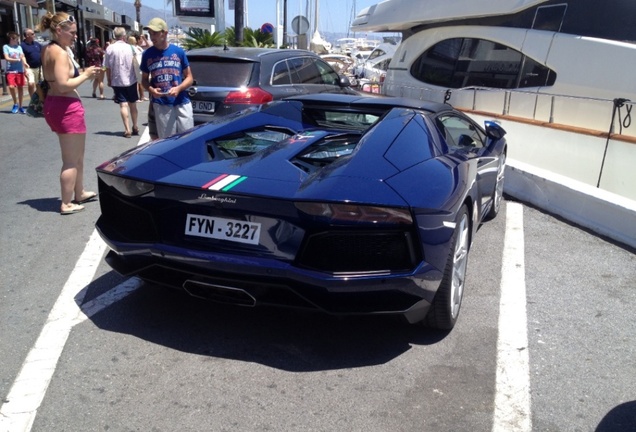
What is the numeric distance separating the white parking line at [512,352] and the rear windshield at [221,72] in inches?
153

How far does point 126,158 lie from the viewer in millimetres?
3824

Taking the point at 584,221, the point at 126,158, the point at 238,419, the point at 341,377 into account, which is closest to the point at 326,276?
the point at 341,377

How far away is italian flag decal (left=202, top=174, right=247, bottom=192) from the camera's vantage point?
330 cm

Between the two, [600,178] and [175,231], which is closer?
[175,231]

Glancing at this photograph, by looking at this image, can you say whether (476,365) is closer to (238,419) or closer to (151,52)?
(238,419)

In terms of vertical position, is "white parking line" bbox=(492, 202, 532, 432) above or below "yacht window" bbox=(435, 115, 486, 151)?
below

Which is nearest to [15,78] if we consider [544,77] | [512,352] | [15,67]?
[15,67]

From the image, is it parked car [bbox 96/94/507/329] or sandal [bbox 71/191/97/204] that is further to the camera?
sandal [bbox 71/191/97/204]

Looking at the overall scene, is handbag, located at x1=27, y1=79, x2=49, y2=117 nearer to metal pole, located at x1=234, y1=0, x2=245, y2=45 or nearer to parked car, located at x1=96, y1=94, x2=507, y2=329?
parked car, located at x1=96, y1=94, x2=507, y2=329

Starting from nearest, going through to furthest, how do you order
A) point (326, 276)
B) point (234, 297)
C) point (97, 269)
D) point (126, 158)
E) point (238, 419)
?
1. point (238, 419)
2. point (326, 276)
3. point (234, 297)
4. point (126, 158)
5. point (97, 269)

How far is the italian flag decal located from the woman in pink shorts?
105 inches

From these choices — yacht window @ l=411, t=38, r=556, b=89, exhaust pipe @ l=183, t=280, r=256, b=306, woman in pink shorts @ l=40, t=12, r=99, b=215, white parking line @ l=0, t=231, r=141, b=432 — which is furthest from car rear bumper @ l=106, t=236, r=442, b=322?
yacht window @ l=411, t=38, r=556, b=89

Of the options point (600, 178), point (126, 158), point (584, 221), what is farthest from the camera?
point (600, 178)

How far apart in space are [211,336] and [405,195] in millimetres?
1349
